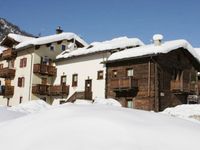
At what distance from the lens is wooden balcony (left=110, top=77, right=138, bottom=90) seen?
27969 millimetres

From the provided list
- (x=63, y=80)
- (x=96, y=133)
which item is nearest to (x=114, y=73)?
(x=63, y=80)

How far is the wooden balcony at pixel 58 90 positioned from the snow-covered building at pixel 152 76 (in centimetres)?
533

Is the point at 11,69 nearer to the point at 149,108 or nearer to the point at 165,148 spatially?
the point at 149,108

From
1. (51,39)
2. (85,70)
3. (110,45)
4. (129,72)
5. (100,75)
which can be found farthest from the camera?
(51,39)

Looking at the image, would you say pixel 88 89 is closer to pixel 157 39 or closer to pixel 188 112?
pixel 157 39

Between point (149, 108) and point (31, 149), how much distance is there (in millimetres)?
23483

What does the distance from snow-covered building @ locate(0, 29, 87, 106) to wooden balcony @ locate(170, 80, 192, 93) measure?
35.4ft

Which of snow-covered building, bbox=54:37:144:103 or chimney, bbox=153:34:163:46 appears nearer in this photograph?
chimney, bbox=153:34:163:46

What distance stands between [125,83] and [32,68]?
12.0 m

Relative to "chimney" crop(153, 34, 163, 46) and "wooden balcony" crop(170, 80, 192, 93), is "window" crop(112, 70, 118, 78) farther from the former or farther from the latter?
"wooden balcony" crop(170, 80, 192, 93)

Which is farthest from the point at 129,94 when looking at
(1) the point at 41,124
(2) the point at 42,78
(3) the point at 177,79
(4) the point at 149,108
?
(1) the point at 41,124

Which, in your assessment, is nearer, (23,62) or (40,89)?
(40,89)

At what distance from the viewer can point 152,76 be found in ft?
91.9

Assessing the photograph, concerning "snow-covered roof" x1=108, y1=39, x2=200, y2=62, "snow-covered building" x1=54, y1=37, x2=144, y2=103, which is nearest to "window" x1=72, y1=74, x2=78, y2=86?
"snow-covered building" x1=54, y1=37, x2=144, y2=103
